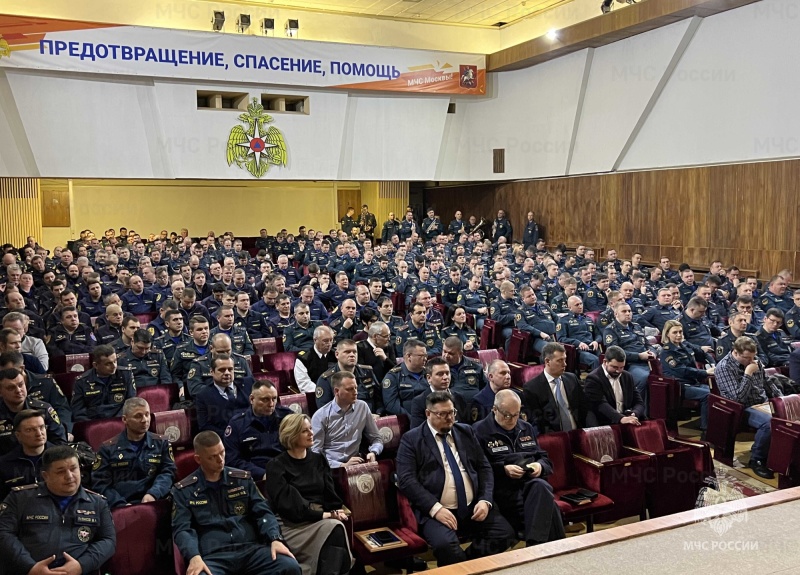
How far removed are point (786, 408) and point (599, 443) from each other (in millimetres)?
1531

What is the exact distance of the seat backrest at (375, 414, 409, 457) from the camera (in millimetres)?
4496

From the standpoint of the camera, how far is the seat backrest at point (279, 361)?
20.1ft

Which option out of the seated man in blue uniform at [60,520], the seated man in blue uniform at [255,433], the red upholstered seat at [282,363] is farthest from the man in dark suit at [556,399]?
the seated man in blue uniform at [60,520]

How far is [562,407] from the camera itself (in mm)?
4883

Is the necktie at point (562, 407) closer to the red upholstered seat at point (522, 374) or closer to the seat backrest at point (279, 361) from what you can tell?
the red upholstered seat at point (522, 374)

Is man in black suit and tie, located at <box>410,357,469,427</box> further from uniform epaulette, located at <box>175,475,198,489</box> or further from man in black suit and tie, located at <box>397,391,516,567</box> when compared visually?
uniform epaulette, located at <box>175,475,198,489</box>

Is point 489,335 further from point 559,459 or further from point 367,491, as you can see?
point 367,491

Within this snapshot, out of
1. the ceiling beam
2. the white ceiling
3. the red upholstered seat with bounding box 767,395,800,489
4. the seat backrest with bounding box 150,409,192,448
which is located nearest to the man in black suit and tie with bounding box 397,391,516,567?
the seat backrest with bounding box 150,409,192,448

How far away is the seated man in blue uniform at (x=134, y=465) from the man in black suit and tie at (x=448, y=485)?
48.8 inches

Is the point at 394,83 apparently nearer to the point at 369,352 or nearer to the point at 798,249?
the point at 798,249

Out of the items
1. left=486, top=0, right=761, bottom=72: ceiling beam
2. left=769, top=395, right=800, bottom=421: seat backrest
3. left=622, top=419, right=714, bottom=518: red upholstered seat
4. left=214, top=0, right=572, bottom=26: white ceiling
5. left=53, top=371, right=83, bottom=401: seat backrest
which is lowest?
left=622, top=419, right=714, bottom=518: red upholstered seat

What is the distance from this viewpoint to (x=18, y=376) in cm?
400

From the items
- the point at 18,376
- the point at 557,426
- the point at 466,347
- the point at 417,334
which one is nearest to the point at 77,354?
the point at 18,376

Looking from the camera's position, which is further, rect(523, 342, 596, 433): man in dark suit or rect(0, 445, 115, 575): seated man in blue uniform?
rect(523, 342, 596, 433): man in dark suit
